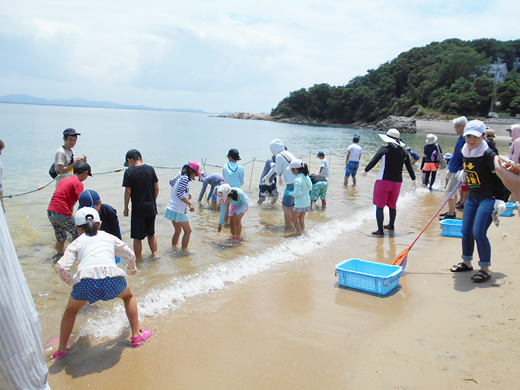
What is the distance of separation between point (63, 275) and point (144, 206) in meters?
2.60

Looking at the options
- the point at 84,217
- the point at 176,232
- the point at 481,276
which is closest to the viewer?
the point at 84,217

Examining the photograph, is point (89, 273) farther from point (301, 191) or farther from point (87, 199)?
point (301, 191)

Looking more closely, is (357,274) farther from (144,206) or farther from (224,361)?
(144,206)

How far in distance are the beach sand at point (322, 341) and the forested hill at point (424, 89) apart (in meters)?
73.7

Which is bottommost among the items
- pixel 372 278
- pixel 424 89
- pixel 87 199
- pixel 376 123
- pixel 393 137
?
pixel 372 278

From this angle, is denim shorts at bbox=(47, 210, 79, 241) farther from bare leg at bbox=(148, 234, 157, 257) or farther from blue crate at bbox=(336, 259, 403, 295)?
blue crate at bbox=(336, 259, 403, 295)

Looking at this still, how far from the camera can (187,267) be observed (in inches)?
237

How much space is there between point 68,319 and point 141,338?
0.69m

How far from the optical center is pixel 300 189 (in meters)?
7.48

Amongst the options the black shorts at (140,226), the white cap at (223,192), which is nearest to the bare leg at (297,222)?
the white cap at (223,192)

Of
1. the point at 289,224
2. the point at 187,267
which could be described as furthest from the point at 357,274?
the point at 289,224

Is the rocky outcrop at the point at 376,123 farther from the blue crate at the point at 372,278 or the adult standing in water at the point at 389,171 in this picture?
the blue crate at the point at 372,278

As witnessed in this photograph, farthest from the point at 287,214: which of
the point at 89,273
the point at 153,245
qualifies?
the point at 89,273

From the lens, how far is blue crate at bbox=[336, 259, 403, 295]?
4646 millimetres
